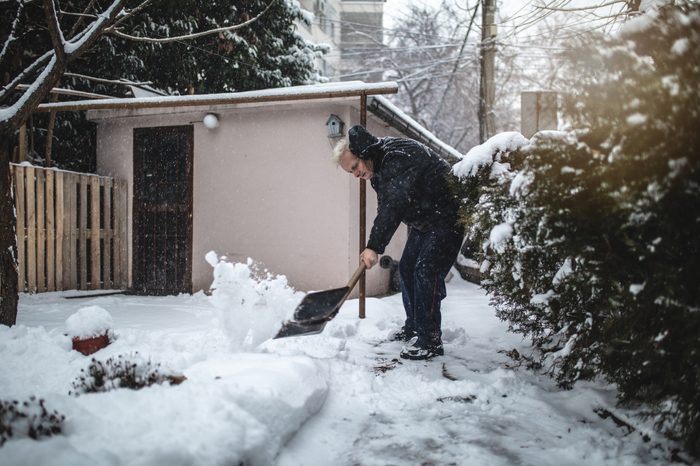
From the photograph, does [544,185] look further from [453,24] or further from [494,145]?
[453,24]

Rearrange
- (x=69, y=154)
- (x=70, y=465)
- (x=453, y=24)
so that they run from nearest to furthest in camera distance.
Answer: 1. (x=70, y=465)
2. (x=69, y=154)
3. (x=453, y=24)

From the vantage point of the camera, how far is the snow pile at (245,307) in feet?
10.4

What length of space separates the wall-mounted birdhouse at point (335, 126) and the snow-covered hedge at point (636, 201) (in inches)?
168

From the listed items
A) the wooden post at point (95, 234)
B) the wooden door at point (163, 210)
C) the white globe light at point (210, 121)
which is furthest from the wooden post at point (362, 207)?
the wooden post at point (95, 234)

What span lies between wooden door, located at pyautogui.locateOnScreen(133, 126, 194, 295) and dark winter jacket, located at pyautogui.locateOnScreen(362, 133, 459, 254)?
4.80 metres

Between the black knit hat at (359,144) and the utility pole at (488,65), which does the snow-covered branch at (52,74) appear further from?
the utility pole at (488,65)

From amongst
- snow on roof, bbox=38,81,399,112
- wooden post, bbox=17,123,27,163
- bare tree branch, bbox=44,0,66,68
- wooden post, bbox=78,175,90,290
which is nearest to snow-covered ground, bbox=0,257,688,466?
bare tree branch, bbox=44,0,66,68

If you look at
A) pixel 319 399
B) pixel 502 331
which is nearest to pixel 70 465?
pixel 319 399

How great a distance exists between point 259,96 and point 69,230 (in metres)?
3.77

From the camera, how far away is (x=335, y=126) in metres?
6.37

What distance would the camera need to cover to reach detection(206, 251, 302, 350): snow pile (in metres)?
3.17

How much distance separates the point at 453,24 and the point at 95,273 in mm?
16675

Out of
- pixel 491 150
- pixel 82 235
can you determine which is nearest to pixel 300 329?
pixel 491 150

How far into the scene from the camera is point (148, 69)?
971 centimetres
